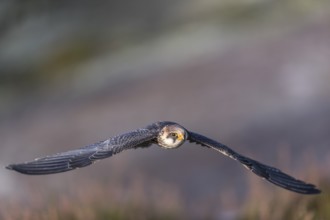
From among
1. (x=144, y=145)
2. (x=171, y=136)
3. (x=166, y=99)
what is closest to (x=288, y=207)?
(x=144, y=145)

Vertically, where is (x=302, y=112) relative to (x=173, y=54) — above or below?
below

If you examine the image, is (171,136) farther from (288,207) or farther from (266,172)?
(288,207)

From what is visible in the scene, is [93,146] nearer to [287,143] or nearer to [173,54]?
[287,143]

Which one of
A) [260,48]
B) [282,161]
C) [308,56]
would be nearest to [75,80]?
[260,48]

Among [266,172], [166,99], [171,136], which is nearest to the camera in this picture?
[171,136]

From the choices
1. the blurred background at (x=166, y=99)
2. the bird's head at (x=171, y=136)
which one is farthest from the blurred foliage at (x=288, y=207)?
the bird's head at (x=171, y=136)
